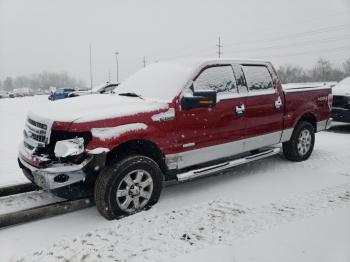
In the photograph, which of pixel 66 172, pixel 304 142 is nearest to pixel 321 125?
pixel 304 142

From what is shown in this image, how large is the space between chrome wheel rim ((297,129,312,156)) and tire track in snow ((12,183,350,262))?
1.81 m

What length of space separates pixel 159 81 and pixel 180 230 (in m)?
2.12

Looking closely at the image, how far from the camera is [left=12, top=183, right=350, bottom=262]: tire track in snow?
3.18 m

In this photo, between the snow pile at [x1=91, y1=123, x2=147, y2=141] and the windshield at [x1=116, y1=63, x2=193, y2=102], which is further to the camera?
the windshield at [x1=116, y1=63, x2=193, y2=102]

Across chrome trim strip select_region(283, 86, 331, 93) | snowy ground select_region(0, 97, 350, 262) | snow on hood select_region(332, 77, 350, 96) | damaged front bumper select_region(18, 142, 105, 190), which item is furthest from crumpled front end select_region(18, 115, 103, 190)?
snow on hood select_region(332, 77, 350, 96)

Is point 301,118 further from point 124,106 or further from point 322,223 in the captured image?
point 124,106

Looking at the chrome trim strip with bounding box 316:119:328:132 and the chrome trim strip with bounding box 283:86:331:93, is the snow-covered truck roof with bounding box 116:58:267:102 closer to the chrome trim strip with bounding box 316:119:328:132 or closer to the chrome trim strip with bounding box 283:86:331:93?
the chrome trim strip with bounding box 283:86:331:93

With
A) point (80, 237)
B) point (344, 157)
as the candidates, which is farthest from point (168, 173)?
point (344, 157)

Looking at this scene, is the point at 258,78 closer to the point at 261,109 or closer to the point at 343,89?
the point at 261,109

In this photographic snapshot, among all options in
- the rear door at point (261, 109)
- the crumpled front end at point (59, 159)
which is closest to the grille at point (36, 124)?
the crumpled front end at point (59, 159)

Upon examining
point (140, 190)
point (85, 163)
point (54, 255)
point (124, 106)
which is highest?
point (124, 106)

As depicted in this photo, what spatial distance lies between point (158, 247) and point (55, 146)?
151cm

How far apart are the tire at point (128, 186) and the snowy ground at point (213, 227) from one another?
0.14m

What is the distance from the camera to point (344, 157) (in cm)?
658
